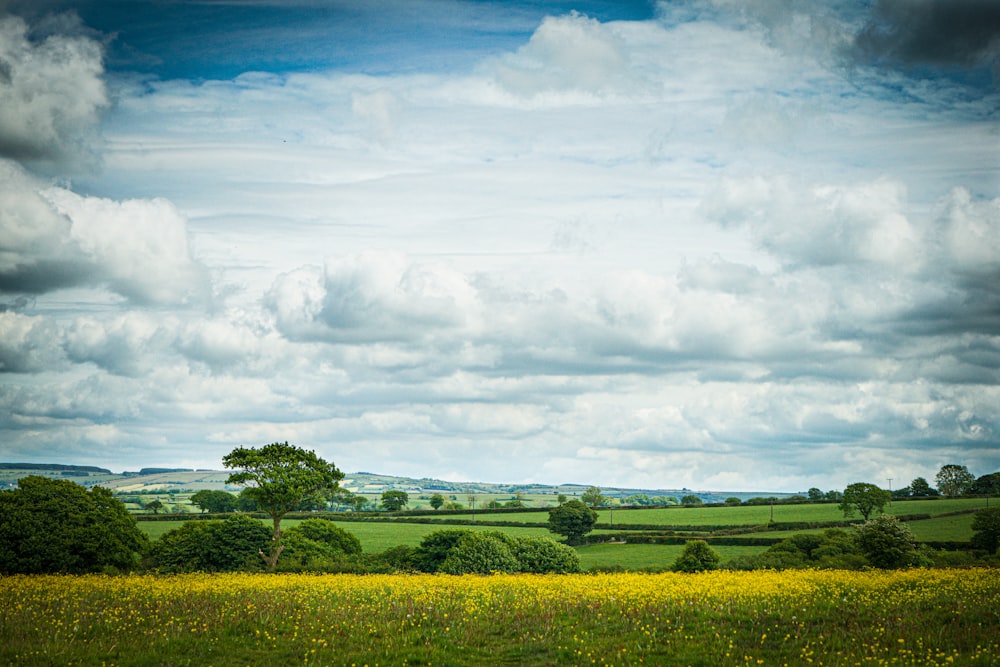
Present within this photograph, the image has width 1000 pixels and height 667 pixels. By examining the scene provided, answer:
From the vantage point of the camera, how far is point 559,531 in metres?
103

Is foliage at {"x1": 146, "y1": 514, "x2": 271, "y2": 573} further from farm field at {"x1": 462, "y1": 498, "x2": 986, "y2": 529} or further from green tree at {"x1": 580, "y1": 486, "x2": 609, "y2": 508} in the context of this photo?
green tree at {"x1": 580, "y1": 486, "x2": 609, "y2": 508}

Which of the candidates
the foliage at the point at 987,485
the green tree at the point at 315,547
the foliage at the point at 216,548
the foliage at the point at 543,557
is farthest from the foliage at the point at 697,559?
the foliage at the point at 987,485

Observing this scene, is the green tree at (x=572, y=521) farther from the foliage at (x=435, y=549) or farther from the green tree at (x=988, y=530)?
the foliage at (x=435, y=549)

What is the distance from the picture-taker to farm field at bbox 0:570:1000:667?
20125 mm

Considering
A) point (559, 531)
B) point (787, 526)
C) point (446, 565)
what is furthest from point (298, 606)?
point (787, 526)

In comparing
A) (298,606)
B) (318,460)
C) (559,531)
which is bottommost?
(559,531)

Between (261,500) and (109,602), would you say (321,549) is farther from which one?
(109,602)

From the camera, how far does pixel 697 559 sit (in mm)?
51312

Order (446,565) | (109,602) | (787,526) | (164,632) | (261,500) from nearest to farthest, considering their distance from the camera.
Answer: (164,632) < (109,602) < (446,565) < (261,500) < (787,526)

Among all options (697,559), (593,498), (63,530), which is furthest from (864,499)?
(63,530)

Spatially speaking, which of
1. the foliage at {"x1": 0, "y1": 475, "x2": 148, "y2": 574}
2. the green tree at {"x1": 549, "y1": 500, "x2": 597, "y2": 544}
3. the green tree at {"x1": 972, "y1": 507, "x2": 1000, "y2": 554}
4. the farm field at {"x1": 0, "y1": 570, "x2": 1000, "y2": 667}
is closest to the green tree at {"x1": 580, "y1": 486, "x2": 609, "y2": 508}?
the green tree at {"x1": 549, "y1": 500, "x2": 597, "y2": 544}

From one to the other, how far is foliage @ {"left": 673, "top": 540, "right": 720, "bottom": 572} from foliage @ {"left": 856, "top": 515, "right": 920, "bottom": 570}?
1012cm

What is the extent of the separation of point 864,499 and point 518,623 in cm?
10311

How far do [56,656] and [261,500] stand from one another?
36.3 meters
